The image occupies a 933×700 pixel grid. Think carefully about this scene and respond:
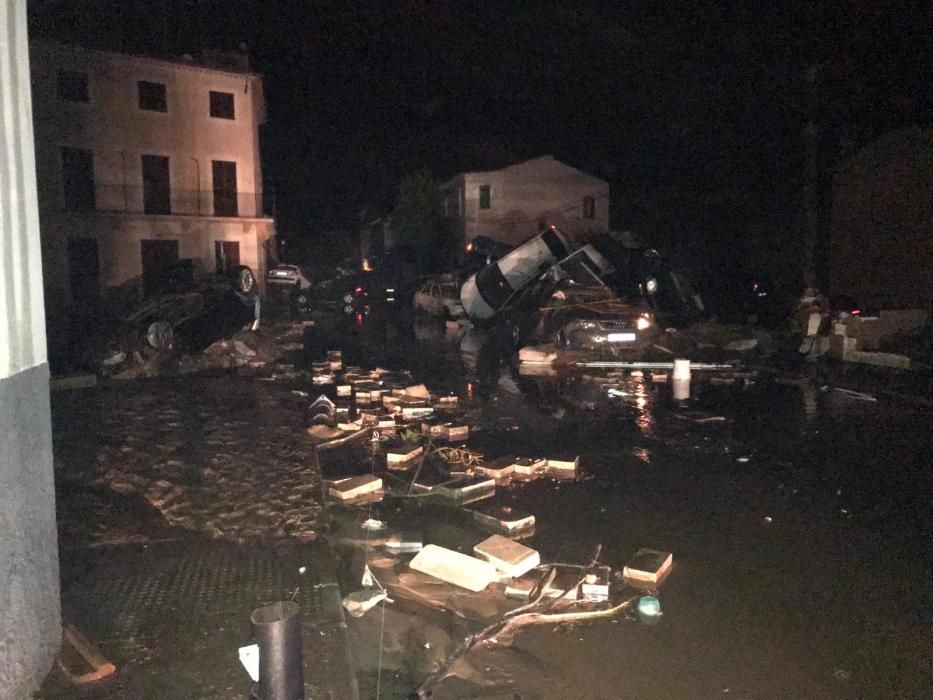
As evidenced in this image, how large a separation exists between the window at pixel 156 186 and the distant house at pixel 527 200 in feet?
60.5

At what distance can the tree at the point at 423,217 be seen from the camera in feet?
152

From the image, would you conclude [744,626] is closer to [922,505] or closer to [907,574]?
[907,574]

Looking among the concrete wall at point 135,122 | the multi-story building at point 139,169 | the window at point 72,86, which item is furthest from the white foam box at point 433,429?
the window at point 72,86

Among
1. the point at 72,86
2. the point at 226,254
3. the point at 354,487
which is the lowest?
the point at 354,487

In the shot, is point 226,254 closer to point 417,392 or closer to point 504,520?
point 417,392

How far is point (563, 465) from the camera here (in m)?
8.36

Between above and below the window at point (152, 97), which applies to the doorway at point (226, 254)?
below

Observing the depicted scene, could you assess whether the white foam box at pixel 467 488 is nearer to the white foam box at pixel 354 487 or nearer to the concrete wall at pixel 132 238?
the white foam box at pixel 354 487

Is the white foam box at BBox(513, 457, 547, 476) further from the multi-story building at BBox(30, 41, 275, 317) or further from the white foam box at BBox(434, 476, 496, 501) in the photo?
the multi-story building at BBox(30, 41, 275, 317)

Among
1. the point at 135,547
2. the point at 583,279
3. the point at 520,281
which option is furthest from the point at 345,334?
the point at 135,547

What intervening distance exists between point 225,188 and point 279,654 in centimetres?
3056

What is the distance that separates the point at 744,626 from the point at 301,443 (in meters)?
5.97

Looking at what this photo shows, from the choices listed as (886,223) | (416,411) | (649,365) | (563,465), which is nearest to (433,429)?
(416,411)

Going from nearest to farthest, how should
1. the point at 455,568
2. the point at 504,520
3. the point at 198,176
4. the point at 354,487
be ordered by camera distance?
the point at 455,568 < the point at 504,520 < the point at 354,487 < the point at 198,176
